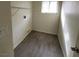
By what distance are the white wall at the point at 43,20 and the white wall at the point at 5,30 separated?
10.8 feet

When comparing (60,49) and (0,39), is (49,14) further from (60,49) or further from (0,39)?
(0,39)

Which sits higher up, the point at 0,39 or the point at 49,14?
the point at 49,14

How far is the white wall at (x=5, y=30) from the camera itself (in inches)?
54.0

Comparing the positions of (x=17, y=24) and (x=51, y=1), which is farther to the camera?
(x=51, y=1)

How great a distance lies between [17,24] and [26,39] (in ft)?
2.77

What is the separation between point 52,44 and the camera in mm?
3635

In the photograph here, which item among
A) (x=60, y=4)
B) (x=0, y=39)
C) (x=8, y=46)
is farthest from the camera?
(x=60, y=4)

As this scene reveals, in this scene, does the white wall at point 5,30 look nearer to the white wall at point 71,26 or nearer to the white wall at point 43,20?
the white wall at point 71,26

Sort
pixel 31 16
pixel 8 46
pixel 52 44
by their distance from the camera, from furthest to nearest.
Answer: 1. pixel 31 16
2. pixel 52 44
3. pixel 8 46

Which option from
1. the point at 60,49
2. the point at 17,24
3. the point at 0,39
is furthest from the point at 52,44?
the point at 0,39

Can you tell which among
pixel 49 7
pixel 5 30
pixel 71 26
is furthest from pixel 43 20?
pixel 5 30

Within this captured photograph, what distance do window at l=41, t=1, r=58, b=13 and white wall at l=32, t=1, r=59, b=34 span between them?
6.4 inches

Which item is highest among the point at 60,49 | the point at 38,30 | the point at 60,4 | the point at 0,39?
the point at 60,4

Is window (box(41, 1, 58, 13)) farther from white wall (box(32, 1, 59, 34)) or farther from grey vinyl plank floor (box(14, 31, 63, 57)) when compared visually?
grey vinyl plank floor (box(14, 31, 63, 57))
